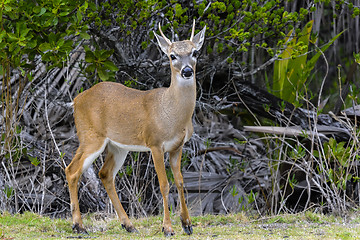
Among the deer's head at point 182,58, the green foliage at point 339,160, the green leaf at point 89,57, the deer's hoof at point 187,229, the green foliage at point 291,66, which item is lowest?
the deer's hoof at point 187,229

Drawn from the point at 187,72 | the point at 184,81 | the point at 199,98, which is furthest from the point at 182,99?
the point at 199,98

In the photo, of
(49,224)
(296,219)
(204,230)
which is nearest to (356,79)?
(296,219)

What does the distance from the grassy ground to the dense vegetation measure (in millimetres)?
539

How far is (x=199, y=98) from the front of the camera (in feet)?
28.1

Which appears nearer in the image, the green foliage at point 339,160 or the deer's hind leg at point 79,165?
the deer's hind leg at point 79,165

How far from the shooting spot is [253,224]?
6734 millimetres

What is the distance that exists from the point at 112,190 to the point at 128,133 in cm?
83

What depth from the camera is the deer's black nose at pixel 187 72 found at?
5.60 m

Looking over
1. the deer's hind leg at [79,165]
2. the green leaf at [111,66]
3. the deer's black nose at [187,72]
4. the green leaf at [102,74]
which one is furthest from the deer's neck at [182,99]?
the green leaf at [102,74]

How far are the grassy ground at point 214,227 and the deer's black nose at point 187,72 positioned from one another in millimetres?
1592

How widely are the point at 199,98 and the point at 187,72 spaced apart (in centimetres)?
299

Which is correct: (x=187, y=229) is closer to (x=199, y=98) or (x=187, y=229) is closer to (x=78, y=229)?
(x=78, y=229)

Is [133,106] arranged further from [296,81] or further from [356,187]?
[356,187]

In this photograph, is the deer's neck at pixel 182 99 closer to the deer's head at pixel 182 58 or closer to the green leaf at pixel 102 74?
the deer's head at pixel 182 58
